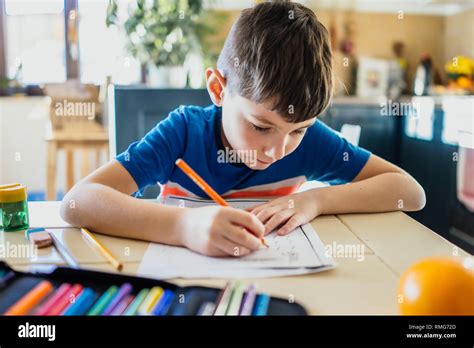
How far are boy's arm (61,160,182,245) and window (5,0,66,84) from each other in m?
0.21

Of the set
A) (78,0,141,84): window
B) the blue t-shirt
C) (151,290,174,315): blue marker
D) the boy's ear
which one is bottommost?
(151,290,174,315): blue marker

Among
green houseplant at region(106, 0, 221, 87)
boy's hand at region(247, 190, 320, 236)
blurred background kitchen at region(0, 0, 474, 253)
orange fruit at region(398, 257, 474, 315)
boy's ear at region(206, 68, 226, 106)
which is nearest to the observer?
orange fruit at region(398, 257, 474, 315)

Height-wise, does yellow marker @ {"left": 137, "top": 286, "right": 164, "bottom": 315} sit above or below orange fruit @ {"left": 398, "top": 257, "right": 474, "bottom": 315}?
below

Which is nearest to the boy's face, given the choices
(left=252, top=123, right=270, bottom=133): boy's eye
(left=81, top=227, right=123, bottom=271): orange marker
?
(left=252, top=123, right=270, bottom=133): boy's eye

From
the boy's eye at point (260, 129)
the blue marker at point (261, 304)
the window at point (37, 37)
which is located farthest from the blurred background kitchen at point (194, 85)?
the blue marker at point (261, 304)

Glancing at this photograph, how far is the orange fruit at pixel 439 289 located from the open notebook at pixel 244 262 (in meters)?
0.09

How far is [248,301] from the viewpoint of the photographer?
362 mm

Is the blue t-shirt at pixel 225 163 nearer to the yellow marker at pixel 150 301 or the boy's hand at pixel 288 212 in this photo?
the boy's hand at pixel 288 212

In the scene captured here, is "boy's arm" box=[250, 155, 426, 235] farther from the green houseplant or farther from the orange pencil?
the green houseplant

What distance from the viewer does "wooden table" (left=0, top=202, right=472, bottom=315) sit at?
1.23 ft

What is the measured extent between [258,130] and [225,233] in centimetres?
20

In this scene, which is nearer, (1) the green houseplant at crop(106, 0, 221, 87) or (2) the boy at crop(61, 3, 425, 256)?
(2) the boy at crop(61, 3, 425, 256)

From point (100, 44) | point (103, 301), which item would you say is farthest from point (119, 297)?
point (100, 44)

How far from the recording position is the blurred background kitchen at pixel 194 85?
43.2 inches
